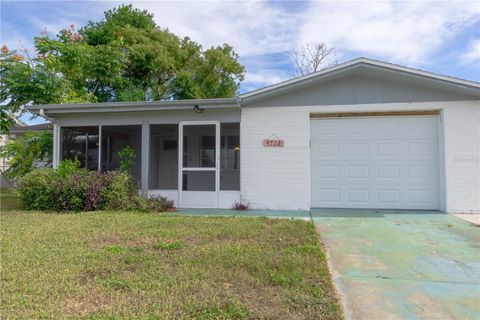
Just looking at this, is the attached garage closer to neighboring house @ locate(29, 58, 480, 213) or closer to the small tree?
neighboring house @ locate(29, 58, 480, 213)

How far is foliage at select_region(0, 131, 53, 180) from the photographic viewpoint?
453 inches

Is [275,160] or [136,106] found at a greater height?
[136,106]

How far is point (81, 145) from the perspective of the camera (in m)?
10.4

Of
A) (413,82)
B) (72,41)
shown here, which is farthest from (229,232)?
(72,41)

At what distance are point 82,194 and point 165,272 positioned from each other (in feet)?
17.9

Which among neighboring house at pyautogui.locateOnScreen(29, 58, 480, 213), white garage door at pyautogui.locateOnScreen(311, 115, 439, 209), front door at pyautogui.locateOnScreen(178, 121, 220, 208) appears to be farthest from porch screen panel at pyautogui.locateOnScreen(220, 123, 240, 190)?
white garage door at pyautogui.locateOnScreen(311, 115, 439, 209)

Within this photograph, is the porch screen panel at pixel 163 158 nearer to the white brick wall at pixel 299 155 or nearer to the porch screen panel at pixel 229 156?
the porch screen panel at pixel 229 156

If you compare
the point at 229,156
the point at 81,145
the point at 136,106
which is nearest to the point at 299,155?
the point at 229,156

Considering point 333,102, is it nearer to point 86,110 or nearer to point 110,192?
point 110,192

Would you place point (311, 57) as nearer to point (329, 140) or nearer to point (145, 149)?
point (329, 140)

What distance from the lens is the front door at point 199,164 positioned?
8898 mm

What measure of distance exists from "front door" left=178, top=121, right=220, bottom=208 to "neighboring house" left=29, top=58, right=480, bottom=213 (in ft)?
0.09

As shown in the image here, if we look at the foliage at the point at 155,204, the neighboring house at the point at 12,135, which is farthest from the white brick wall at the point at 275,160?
the neighboring house at the point at 12,135

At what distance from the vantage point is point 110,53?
51.8ft
